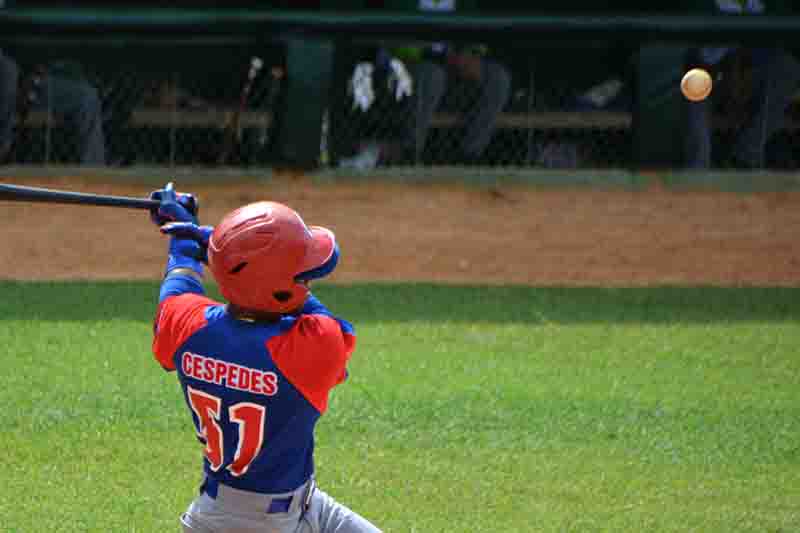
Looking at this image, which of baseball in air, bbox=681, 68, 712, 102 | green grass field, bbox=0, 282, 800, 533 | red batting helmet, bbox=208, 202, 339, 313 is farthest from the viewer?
baseball in air, bbox=681, 68, 712, 102

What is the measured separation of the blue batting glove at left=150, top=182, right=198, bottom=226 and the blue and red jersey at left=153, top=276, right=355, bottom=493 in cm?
41

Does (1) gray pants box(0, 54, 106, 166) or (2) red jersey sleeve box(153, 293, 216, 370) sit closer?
(2) red jersey sleeve box(153, 293, 216, 370)

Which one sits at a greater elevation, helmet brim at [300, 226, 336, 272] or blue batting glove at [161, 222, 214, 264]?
helmet brim at [300, 226, 336, 272]

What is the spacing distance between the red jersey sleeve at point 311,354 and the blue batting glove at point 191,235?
0.39 meters

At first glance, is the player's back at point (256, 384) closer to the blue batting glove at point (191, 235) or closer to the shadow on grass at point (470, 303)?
the blue batting glove at point (191, 235)

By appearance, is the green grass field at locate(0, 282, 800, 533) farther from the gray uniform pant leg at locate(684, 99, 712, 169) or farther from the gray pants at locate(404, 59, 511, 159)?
the gray uniform pant leg at locate(684, 99, 712, 169)

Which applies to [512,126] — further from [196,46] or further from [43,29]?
[43,29]

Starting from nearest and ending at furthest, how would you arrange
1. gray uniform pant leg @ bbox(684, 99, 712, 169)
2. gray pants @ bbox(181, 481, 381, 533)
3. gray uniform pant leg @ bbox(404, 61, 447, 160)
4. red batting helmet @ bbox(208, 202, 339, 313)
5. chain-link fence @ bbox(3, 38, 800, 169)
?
red batting helmet @ bbox(208, 202, 339, 313) → gray pants @ bbox(181, 481, 381, 533) → chain-link fence @ bbox(3, 38, 800, 169) → gray uniform pant leg @ bbox(404, 61, 447, 160) → gray uniform pant leg @ bbox(684, 99, 712, 169)

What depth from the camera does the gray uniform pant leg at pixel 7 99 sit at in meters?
9.51

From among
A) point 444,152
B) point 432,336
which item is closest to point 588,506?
point 432,336

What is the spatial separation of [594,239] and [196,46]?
132 inches

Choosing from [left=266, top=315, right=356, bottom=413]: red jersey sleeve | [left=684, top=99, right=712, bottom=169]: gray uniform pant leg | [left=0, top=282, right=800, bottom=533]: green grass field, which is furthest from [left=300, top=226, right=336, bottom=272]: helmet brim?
[left=684, top=99, right=712, bottom=169]: gray uniform pant leg

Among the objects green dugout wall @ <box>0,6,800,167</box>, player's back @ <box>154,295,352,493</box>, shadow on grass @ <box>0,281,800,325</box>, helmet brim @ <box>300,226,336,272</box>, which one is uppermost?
helmet brim @ <box>300,226,336,272</box>

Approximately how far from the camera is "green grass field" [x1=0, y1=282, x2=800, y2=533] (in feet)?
A: 15.7
